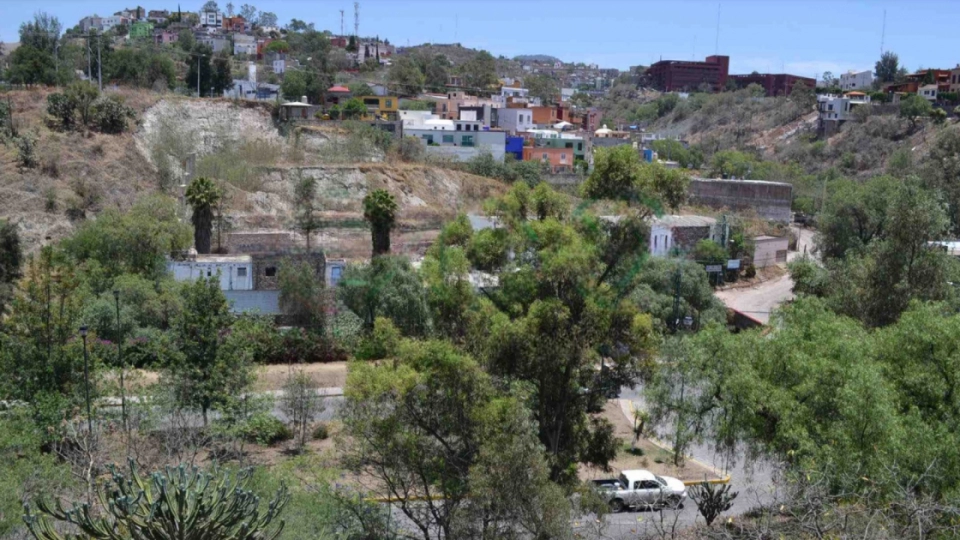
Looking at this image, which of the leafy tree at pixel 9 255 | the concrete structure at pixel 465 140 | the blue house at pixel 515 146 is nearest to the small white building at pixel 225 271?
the leafy tree at pixel 9 255

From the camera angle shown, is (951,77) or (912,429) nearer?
(912,429)

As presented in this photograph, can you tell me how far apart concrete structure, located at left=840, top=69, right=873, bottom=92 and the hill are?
2378 inches

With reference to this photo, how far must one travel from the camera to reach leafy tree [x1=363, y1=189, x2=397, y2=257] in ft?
93.8

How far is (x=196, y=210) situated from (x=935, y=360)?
71.5 feet

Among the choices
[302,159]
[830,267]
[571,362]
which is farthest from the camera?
[302,159]

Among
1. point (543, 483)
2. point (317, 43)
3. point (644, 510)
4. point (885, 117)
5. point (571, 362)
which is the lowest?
point (644, 510)

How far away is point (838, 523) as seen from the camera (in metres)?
8.66

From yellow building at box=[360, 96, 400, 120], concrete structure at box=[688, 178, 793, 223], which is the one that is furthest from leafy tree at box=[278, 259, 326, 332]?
yellow building at box=[360, 96, 400, 120]

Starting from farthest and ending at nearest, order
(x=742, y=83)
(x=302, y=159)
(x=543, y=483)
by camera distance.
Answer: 1. (x=742, y=83)
2. (x=302, y=159)
3. (x=543, y=483)

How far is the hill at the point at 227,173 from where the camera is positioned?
31797mm

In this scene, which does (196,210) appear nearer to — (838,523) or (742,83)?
(838,523)

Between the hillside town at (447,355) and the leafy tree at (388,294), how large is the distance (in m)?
0.08

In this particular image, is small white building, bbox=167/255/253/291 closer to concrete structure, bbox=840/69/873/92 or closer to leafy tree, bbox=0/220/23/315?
leafy tree, bbox=0/220/23/315

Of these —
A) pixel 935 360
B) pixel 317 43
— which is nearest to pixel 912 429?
pixel 935 360
